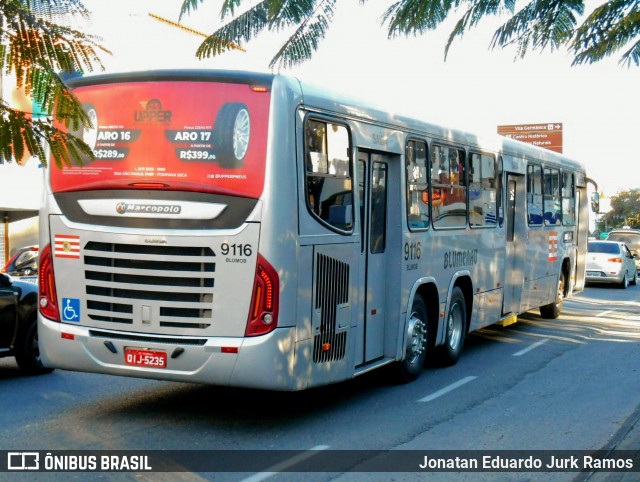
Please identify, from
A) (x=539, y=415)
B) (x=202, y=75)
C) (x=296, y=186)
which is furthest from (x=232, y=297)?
(x=539, y=415)

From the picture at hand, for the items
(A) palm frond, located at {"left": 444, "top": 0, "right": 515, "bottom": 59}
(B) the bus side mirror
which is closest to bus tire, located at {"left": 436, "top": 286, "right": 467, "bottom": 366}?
(A) palm frond, located at {"left": 444, "top": 0, "right": 515, "bottom": 59}

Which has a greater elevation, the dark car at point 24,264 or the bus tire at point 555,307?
the dark car at point 24,264

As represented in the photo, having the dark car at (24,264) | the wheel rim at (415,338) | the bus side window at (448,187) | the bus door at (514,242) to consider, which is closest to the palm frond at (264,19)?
the wheel rim at (415,338)

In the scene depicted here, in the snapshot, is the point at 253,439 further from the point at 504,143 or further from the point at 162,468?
the point at 504,143

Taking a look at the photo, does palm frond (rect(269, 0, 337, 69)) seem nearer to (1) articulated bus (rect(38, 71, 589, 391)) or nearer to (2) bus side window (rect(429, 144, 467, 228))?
(1) articulated bus (rect(38, 71, 589, 391))

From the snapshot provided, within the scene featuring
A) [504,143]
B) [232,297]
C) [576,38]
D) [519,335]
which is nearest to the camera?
[576,38]

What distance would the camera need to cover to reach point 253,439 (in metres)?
7.45

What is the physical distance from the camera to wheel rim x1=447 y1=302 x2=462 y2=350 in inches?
446

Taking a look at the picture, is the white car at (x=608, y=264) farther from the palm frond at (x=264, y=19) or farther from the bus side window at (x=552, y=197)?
the palm frond at (x=264, y=19)

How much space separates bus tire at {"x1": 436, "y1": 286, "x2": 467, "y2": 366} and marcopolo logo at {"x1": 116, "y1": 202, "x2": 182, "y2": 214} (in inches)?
190

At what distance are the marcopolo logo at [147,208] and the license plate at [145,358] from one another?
1.22 m

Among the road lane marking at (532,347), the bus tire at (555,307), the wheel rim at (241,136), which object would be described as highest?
the wheel rim at (241,136)

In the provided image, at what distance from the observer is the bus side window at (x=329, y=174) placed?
7773 millimetres

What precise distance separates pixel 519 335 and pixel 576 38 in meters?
11.0
